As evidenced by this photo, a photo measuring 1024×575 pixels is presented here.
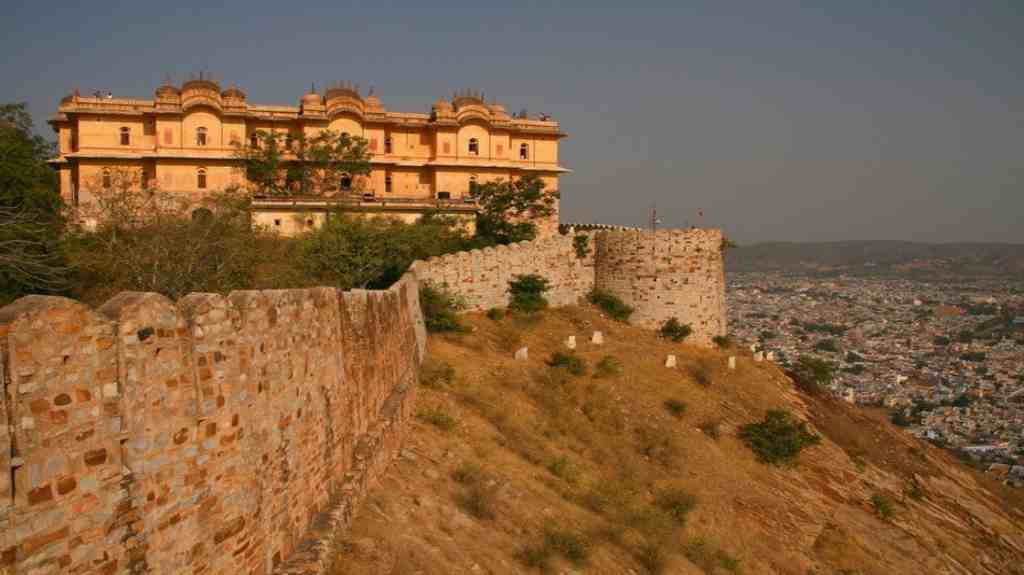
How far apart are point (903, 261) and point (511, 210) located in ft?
565

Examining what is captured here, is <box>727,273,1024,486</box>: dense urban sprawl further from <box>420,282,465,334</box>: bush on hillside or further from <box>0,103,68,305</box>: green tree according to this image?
<box>0,103,68,305</box>: green tree

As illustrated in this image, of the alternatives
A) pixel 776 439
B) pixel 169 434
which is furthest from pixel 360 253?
pixel 169 434

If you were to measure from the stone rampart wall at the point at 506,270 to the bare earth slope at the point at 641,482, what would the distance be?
0.93m

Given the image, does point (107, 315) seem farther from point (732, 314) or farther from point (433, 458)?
point (732, 314)

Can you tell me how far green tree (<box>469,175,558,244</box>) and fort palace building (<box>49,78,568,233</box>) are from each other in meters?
1.51

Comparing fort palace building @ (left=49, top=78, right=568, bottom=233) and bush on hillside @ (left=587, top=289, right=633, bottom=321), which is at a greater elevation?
fort palace building @ (left=49, top=78, right=568, bottom=233)

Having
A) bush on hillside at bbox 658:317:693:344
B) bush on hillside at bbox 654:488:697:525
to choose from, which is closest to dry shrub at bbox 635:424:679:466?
bush on hillside at bbox 654:488:697:525

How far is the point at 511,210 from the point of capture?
28562 mm

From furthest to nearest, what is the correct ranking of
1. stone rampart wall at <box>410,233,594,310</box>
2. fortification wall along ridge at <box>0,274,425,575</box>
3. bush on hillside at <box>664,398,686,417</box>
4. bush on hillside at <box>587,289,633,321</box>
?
bush on hillside at <box>587,289,633,321</box> < stone rampart wall at <box>410,233,594,310</box> < bush on hillside at <box>664,398,686,417</box> < fortification wall along ridge at <box>0,274,425,575</box>

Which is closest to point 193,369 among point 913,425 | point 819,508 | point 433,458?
point 433,458

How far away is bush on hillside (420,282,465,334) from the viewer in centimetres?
1900

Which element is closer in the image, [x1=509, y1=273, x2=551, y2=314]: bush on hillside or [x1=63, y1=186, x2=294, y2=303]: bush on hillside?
[x1=63, y1=186, x2=294, y2=303]: bush on hillside

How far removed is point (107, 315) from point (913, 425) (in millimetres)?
40619

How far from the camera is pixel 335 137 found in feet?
102
